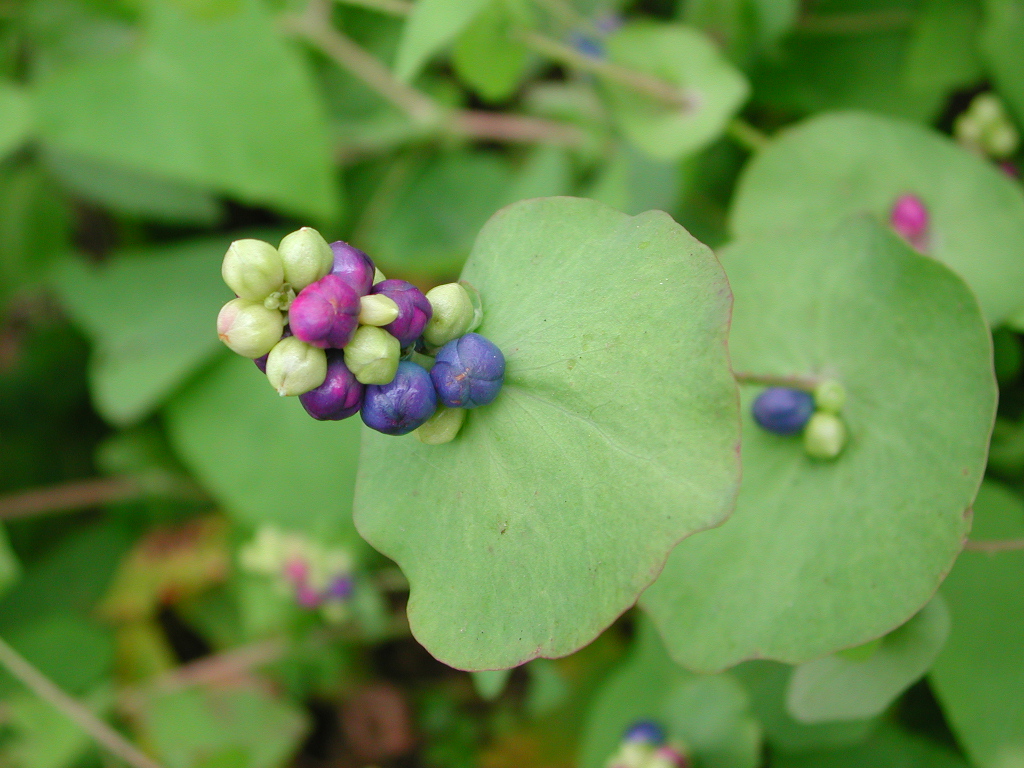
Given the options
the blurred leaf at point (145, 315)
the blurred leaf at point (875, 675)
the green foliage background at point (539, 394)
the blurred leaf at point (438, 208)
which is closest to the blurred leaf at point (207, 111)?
the green foliage background at point (539, 394)

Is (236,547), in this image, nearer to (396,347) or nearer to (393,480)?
(393,480)

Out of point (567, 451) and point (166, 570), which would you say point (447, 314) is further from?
point (166, 570)

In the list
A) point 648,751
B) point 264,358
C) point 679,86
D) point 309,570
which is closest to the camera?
point 264,358

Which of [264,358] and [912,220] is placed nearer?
[264,358]

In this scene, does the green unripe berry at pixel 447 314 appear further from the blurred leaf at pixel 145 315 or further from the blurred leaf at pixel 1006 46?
the blurred leaf at pixel 145 315

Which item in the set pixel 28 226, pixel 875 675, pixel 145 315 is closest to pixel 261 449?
pixel 145 315

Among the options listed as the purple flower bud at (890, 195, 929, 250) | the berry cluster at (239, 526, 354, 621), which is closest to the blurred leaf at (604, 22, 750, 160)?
the purple flower bud at (890, 195, 929, 250)
